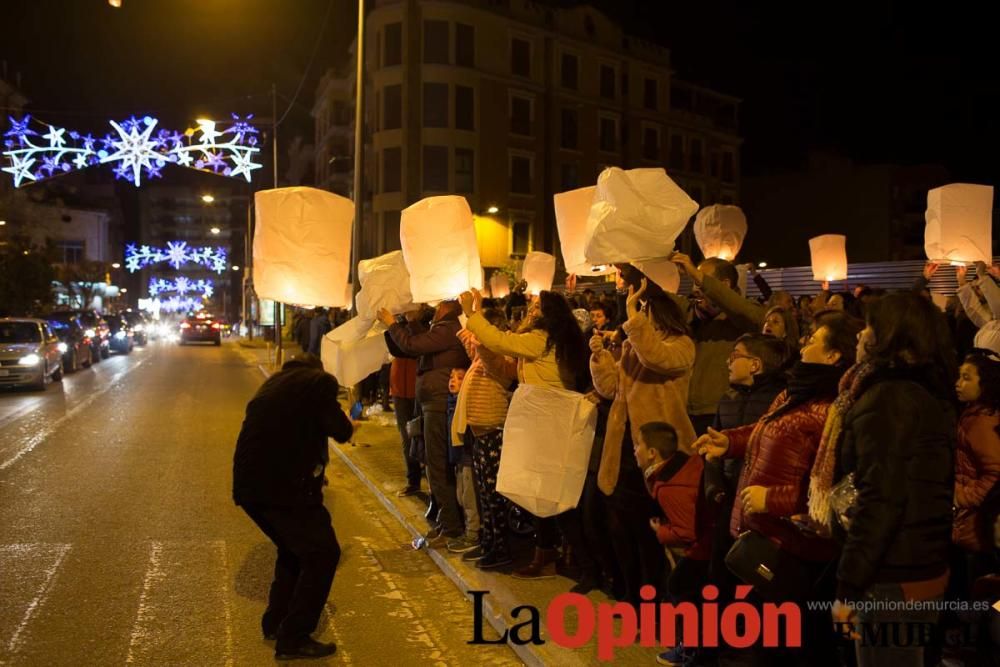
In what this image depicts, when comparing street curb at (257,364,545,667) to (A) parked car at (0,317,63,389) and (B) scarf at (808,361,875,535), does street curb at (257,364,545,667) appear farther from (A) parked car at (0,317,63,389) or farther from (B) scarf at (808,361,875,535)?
(A) parked car at (0,317,63,389)

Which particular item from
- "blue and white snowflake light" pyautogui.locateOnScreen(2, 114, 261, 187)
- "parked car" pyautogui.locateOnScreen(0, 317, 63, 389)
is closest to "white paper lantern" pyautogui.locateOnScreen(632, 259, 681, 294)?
"blue and white snowflake light" pyautogui.locateOnScreen(2, 114, 261, 187)

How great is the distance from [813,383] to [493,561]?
3528mm

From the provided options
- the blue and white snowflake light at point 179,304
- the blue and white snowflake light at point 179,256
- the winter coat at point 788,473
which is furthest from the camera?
the blue and white snowflake light at point 179,304

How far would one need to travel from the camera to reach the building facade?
44312 millimetres

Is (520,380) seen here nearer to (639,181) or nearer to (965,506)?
(639,181)

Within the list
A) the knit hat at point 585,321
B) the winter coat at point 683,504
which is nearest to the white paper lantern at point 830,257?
the knit hat at point 585,321

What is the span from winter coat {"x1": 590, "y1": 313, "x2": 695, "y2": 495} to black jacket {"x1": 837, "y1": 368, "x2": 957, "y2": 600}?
5.98 feet

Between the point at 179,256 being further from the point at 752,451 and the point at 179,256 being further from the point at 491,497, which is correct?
the point at 752,451

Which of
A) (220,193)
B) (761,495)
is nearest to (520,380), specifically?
(761,495)

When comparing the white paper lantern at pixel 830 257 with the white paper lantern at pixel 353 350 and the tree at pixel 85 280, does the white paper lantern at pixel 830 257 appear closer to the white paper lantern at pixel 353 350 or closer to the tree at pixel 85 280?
the white paper lantern at pixel 353 350

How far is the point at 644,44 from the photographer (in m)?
53.2

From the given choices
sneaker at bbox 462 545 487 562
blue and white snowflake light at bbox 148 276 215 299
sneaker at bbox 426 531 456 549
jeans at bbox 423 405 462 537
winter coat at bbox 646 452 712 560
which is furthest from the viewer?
blue and white snowflake light at bbox 148 276 215 299

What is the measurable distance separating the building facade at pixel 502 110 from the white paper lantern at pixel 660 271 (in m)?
33.2

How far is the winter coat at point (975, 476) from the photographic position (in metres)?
4.36
